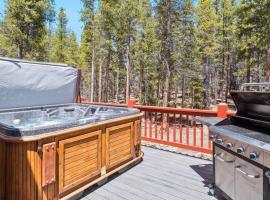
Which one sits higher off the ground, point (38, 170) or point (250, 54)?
point (250, 54)

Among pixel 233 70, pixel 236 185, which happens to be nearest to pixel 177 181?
pixel 236 185

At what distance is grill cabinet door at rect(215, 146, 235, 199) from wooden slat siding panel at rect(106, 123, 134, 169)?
151 cm

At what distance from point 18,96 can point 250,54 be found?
57.4ft

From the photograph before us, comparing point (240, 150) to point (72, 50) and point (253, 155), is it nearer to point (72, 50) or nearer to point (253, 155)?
point (253, 155)

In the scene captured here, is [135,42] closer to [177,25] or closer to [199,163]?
[177,25]

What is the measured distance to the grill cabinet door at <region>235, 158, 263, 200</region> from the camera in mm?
2059

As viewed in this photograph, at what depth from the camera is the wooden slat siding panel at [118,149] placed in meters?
3.66

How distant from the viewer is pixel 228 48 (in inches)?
909

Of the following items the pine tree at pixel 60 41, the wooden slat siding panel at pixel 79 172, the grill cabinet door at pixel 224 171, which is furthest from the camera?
the pine tree at pixel 60 41

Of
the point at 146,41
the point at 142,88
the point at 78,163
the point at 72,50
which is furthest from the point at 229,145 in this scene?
the point at 72,50

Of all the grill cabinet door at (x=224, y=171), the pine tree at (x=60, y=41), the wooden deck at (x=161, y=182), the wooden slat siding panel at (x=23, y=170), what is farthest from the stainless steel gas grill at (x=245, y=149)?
the pine tree at (x=60, y=41)

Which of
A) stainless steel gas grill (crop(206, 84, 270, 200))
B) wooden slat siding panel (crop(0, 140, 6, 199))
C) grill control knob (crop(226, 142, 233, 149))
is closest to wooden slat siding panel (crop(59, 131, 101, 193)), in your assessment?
wooden slat siding panel (crop(0, 140, 6, 199))

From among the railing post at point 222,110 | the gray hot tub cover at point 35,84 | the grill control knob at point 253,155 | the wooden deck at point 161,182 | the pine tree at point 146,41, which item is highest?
the pine tree at point 146,41

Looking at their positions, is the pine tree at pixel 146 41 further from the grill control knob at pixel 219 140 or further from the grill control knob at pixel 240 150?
the grill control knob at pixel 240 150
